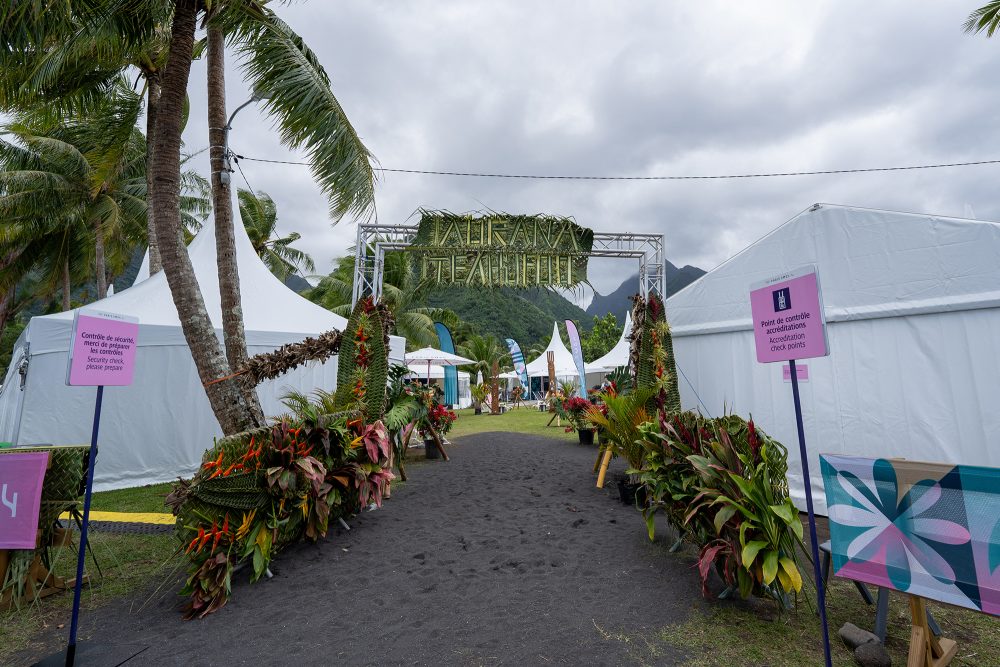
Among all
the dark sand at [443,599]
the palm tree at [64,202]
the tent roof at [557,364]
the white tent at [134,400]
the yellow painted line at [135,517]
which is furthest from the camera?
the tent roof at [557,364]

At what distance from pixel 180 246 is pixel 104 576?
303 cm

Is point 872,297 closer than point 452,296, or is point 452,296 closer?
point 872,297

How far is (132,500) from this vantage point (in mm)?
6234

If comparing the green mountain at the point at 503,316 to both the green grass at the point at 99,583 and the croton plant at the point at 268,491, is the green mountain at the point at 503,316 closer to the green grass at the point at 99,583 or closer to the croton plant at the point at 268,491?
the croton plant at the point at 268,491

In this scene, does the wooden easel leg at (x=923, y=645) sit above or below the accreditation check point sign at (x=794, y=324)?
below

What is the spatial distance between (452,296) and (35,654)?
45790mm

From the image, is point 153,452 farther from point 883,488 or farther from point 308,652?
point 883,488

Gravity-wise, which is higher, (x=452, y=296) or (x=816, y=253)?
(x=452, y=296)

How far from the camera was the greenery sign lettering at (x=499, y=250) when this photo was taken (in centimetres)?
1002

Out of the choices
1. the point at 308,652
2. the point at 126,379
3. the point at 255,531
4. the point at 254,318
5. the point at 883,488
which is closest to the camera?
the point at 883,488

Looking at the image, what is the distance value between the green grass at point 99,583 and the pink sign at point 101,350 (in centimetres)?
139

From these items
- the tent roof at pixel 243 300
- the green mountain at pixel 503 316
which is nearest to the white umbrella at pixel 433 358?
the tent roof at pixel 243 300

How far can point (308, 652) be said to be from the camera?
8.21 feet

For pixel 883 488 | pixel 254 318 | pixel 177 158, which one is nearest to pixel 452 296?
pixel 254 318
